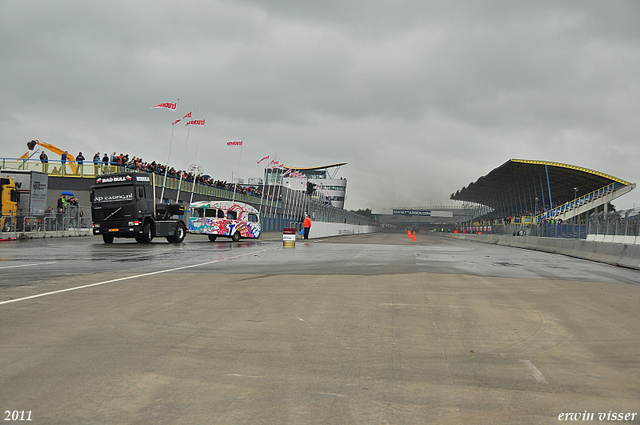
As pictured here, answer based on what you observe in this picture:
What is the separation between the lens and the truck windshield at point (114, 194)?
2577 cm

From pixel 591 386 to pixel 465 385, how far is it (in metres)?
0.98

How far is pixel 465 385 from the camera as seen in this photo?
167 inches

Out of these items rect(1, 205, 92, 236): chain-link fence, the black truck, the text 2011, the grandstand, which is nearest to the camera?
the text 2011

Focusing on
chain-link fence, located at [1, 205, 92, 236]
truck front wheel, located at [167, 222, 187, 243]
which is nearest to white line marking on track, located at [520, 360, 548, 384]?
truck front wheel, located at [167, 222, 187, 243]

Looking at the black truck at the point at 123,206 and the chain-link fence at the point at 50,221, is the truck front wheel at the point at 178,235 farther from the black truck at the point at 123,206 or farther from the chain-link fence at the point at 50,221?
the chain-link fence at the point at 50,221

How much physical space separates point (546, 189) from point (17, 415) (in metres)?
96.3

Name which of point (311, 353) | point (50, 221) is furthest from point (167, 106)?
point (311, 353)

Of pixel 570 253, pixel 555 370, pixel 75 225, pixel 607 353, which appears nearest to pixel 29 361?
pixel 555 370

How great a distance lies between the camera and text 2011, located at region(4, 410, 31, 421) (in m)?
3.47

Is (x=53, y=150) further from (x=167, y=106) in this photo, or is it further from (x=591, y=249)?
(x=591, y=249)

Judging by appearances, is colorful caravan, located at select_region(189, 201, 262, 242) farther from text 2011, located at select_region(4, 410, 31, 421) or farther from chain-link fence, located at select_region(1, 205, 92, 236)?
text 2011, located at select_region(4, 410, 31, 421)

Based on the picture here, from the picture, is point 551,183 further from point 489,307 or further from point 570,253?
point 489,307

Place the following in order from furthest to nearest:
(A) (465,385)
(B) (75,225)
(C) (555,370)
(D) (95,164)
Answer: (D) (95,164)
(B) (75,225)
(C) (555,370)
(A) (465,385)

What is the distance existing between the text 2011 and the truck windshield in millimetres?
23230
